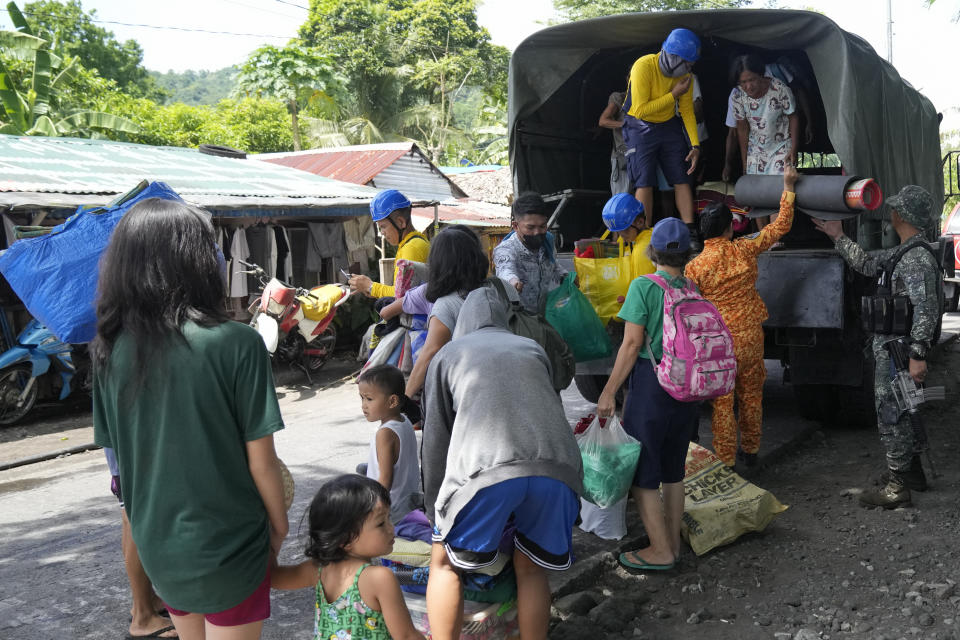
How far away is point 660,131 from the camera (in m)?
6.14

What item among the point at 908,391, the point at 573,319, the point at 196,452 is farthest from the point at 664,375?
the point at 196,452

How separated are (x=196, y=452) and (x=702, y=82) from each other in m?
6.60

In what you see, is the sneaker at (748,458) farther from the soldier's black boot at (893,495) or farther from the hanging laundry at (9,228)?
the hanging laundry at (9,228)

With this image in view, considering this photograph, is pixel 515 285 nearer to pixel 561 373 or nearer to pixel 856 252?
pixel 561 373

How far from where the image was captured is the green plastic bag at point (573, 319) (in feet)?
14.9

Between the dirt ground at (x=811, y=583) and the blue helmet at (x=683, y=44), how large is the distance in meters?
2.99

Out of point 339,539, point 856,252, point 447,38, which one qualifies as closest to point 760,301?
point 856,252

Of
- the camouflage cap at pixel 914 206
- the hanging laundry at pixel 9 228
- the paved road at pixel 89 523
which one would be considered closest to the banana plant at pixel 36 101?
the hanging laundry at pixel 9 228

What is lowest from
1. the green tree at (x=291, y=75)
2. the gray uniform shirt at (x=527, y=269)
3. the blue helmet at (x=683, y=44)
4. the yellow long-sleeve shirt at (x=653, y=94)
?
the gray uniform shirt at (x=527, y=269)

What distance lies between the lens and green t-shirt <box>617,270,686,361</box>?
381cm

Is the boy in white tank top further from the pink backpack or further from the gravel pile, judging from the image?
the gravel pile

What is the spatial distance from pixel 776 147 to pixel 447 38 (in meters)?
31.9

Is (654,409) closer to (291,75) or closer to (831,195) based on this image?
(831,195)

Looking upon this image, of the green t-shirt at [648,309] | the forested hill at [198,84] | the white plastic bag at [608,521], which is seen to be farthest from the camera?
the forested hill at [198,84]
